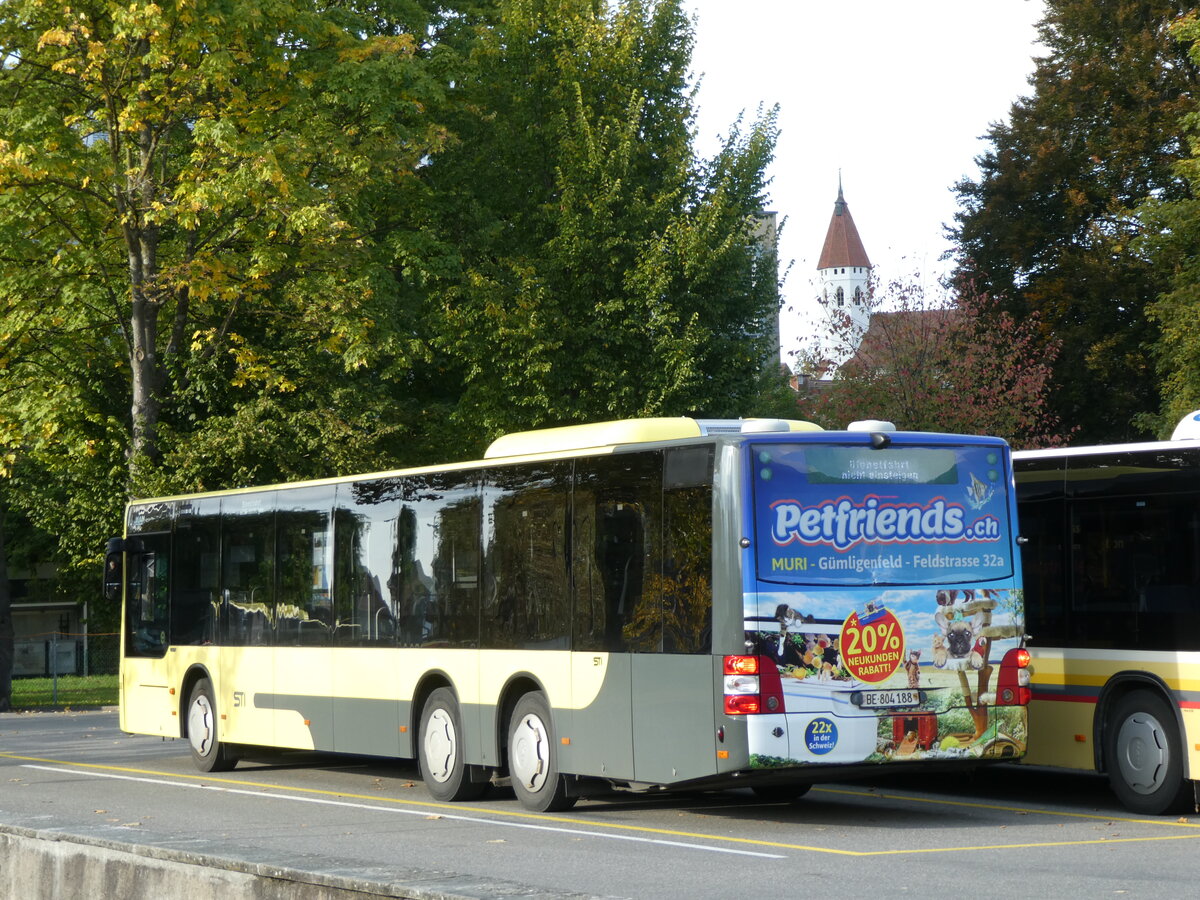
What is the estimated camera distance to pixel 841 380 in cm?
3578

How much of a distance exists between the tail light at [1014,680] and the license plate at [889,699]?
2.67ft

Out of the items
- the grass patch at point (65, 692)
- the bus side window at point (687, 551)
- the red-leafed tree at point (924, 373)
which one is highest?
the red-leafed tree at point (924, 373)

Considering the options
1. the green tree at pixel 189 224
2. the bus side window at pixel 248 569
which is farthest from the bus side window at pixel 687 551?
the green tree at pixel 189 224

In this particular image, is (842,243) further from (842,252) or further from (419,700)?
(419,700)

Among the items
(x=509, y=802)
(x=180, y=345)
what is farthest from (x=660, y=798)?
(x=180, y=345)

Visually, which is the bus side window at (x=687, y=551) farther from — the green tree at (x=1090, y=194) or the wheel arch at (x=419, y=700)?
the green tree at (x=1090, y=194)

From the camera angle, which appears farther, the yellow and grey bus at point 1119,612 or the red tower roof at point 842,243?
the red tower roof at point 842,243

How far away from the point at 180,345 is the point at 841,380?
1337cm

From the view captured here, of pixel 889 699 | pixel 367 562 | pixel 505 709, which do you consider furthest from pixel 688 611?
pixel 367 562

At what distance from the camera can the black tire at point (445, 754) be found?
15.2 metres

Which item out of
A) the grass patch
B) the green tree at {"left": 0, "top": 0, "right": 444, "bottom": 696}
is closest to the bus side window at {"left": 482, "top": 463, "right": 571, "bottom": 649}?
the green tree at {"left": 0, "top": 0, "right": 444, "bottom": 696}

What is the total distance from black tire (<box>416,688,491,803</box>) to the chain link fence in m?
24.7

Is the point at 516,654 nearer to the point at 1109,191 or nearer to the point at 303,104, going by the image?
→ the point at 303,104

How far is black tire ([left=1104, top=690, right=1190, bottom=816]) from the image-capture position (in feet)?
42.9
